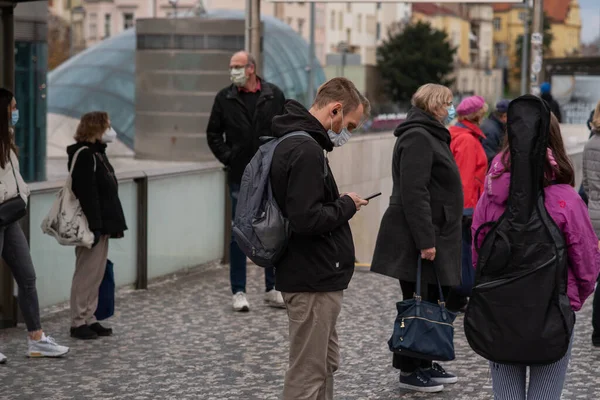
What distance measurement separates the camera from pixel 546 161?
16.8 ft

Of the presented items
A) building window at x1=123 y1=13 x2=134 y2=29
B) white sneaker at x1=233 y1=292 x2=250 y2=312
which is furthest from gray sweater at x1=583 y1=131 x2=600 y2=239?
building window at x1=123 y1=13 x2=134 y2=29

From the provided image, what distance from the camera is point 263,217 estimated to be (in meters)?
5.25

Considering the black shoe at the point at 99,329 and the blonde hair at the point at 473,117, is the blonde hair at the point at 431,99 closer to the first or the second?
the blonde hair at the point at 473,117

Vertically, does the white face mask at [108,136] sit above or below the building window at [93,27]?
below

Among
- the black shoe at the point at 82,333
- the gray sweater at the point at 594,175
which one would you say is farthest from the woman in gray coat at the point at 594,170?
the black shoe at the point at 82,333

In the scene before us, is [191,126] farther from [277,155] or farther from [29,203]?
[277,155]

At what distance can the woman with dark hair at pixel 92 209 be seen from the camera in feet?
27.5

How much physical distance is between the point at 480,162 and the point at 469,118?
34 centimetres

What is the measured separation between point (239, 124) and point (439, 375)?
3.03m

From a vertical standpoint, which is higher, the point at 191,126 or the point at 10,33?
the point at 10,33

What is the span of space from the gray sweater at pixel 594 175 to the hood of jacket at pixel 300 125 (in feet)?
10.9

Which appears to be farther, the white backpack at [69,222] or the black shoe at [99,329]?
the black shoe at [99,329]

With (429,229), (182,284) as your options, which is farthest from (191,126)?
(429,229)

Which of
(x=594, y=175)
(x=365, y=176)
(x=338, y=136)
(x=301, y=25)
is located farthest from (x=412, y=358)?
(x=301, y=25)
